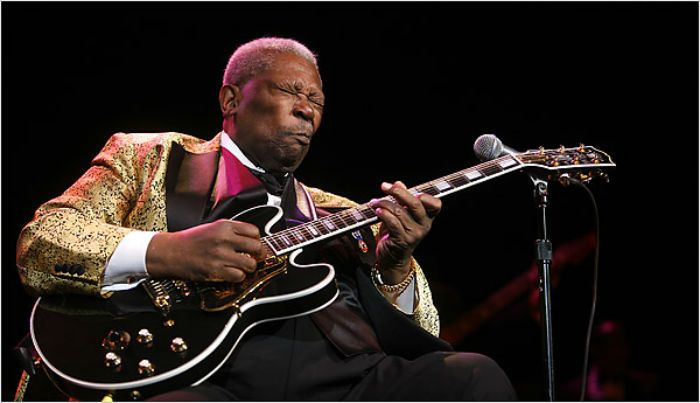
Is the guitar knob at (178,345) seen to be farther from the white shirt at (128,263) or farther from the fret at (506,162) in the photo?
the fret at (506,162)

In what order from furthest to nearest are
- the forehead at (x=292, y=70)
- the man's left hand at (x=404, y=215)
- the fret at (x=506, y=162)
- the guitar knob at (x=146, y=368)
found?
the forehead at (x=292, y=70), the fret at (x=506, y=162), the man's left hand at (x=404, y=215), the guitar knob at (x=146, y=368)

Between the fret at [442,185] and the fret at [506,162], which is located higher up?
the fret at [506,162]

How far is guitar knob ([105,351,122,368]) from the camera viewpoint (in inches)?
79.0

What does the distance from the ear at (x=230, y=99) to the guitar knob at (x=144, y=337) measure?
1.04 meters

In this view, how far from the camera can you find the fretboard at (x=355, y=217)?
2389mm

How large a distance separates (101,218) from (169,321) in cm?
51

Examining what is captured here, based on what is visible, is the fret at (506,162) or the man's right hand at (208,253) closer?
the man's right hand at (208,253)

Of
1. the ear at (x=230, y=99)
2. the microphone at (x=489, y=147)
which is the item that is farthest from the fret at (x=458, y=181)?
the ear at (x=230, y=99)

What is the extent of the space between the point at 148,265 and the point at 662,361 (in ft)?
12.5

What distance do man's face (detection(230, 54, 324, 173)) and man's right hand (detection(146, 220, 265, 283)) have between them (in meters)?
0.53

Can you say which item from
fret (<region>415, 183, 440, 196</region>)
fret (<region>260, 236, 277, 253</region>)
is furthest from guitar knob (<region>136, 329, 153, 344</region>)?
fret (<region>415, 183, 440, 196</region>)

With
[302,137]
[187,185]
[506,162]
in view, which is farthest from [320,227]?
[506,162]

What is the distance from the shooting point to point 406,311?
264cm

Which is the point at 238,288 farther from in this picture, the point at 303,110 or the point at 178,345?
the point at 303,110
